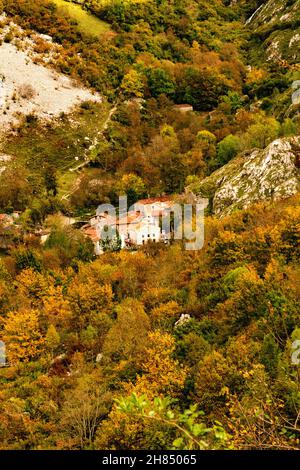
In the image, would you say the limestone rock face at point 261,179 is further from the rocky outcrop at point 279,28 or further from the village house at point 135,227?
the rocky outcrop at point 279,28

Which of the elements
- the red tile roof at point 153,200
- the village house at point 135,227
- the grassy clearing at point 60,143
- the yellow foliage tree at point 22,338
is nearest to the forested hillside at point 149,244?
the yellow foliage tree at point 22,338

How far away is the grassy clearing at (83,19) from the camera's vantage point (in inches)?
3583

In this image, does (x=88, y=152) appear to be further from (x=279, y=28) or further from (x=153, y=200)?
(x=279, y=28)

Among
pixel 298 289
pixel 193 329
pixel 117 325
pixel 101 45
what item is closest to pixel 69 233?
pixel 117 325

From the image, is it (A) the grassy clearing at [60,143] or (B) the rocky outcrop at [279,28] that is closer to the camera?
(A) the grassy clearing at [60,143]

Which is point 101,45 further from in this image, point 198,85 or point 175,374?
point 175,374

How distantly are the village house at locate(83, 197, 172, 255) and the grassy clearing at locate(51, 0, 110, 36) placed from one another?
48730 mm

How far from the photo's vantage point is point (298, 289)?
998 inches

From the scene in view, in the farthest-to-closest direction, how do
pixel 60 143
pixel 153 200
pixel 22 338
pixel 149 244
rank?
pixel 60 143
pixel 153 200
pixel 149 244
pixel 22 338

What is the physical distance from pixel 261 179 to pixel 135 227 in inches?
536

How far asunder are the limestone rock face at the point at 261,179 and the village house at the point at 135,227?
584 centimetres

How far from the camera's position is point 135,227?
51.0 meters

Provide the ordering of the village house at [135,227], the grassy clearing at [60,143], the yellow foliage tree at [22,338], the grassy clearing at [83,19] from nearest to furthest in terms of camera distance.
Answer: the yellow foliage tree at [22,338] → the village house at [135,227] → the grassy clearing at [60,143] → the grassy clearing at [83,19]

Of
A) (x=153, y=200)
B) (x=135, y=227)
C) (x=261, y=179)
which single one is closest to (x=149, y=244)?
(x=135, y=227)
